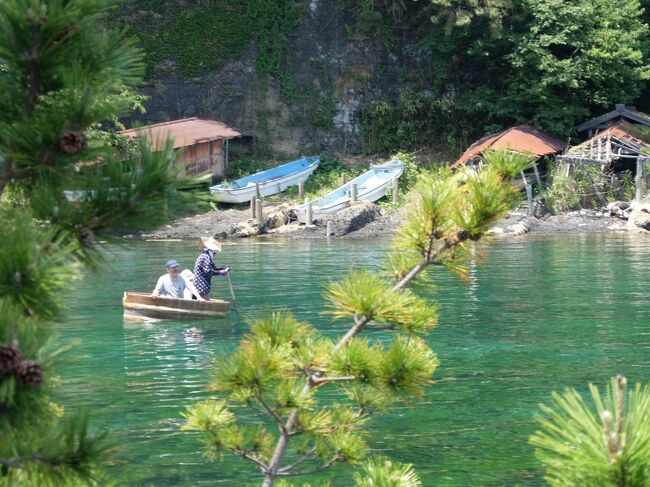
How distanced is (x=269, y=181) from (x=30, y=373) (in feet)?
135

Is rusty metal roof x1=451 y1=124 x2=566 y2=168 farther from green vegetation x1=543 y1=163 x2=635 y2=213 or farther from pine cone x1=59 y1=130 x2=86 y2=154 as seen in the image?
pine cone x1=59 y1=130 x2=86 y2=154

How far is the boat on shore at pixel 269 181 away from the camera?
143 ft

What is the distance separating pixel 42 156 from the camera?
3.79m

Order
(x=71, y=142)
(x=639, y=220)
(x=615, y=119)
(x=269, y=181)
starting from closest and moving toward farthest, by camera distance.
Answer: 1. (x=71, y=142)
2. (x=639, y=220)
3. (x=615, y=119)
4. (x=269, y=181)

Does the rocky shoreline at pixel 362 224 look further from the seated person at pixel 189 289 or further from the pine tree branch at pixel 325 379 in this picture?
the pine tree branch at pixel 325 379

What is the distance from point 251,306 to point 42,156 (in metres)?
19.3

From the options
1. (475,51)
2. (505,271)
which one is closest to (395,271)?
(505,271)

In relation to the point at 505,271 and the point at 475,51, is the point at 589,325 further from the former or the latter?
the point at 475,51

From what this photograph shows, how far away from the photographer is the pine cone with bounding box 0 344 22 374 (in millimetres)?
3398

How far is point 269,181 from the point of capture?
4447 cm

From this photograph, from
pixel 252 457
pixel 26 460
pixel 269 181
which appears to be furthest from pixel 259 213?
pixel 26 460

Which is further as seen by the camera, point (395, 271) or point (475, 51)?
point (475, 51)

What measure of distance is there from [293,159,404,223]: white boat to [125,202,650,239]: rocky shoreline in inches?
29.7

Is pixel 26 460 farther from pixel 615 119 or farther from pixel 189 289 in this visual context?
pixel 615 119
